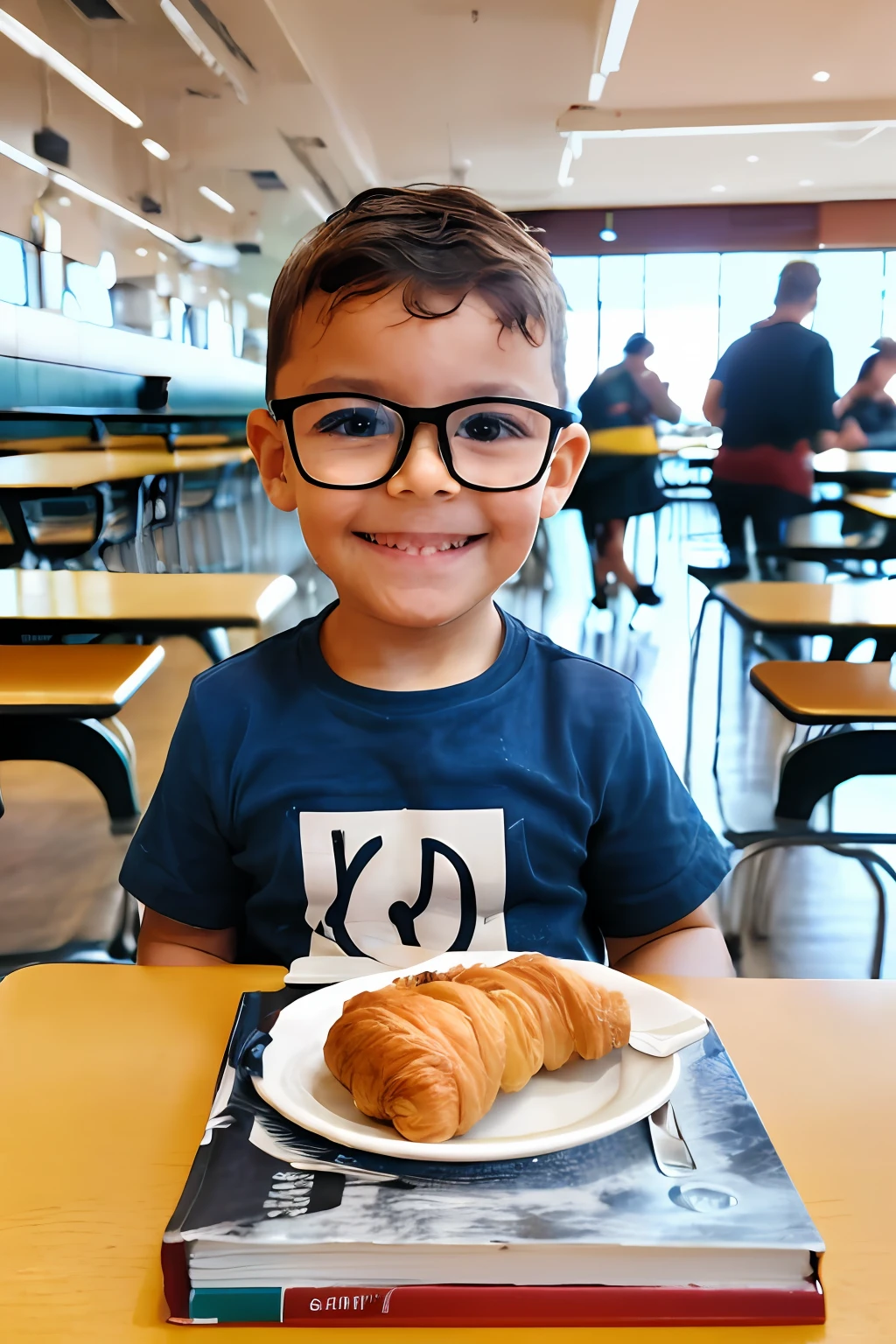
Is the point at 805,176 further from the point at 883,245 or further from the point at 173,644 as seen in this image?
the point at 173,644

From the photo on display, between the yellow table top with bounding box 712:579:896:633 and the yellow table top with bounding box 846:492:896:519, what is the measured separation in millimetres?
146

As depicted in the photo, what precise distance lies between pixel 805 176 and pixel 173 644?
1.51 m

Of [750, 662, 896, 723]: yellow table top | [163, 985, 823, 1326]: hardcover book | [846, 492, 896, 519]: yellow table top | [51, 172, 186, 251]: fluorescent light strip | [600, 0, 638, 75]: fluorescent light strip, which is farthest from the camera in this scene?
[846, 492, 896, 519]: yellow table top

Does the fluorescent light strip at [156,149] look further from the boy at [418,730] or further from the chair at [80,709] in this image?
the boy at [418,730]

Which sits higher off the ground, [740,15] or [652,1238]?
[740,15]

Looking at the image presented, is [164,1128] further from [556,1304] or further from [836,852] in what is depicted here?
[836,852]

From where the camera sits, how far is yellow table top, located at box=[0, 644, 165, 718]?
183 centimetres

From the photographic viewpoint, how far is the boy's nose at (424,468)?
2.46 ft

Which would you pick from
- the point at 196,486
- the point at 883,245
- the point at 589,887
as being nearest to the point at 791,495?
the point at 883,245

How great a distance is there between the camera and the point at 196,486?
2.38 m

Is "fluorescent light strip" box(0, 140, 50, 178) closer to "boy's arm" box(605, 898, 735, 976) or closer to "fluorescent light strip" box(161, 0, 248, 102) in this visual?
"fluorescent light strip" box(161, 0, 248, 102)

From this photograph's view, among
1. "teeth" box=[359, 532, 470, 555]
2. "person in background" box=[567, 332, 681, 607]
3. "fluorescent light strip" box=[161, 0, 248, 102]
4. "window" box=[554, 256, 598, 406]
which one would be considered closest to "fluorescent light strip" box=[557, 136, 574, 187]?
"window" box=[554, 256, 598, 406]

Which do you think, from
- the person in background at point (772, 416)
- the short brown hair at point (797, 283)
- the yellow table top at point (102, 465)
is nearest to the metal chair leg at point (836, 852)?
the person in background at point (772, 416)

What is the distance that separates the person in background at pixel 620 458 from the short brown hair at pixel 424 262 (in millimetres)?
1362
